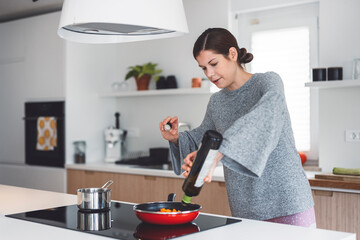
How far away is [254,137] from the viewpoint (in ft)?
5.41

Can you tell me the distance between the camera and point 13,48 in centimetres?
495

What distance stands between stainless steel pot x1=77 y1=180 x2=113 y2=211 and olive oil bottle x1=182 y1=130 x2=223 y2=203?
1.87ft

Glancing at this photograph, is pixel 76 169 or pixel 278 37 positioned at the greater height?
pixel 278 37

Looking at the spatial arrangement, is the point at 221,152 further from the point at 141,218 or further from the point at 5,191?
the point at 5,191

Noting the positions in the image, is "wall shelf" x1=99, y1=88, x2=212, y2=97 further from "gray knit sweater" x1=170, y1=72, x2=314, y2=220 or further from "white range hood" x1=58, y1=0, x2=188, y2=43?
"white range hood" x1=58, y1=0, x2=188, y2=43

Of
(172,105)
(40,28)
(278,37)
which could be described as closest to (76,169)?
(172,105)

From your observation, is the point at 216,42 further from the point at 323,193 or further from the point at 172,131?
the point at 323,193

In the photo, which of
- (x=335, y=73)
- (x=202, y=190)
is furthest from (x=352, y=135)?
(x=202, y=190)

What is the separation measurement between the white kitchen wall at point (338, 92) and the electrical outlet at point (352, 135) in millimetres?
29

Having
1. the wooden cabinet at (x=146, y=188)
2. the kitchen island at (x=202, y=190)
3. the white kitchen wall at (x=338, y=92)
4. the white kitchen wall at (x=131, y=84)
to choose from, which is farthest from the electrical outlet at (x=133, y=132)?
the white kitchen wall at (x=338, y=92)

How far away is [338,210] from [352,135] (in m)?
0.66

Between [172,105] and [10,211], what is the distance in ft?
8.23

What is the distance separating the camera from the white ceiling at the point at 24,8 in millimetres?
4586

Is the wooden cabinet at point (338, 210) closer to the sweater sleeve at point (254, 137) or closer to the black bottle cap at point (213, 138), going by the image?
the sweater sleeve at point (254, 137)
